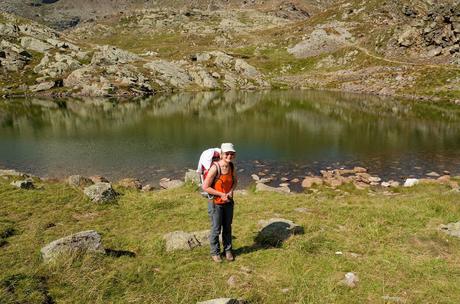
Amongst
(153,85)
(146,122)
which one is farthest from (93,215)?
(153,85)

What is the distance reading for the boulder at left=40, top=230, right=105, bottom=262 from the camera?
12008 mm

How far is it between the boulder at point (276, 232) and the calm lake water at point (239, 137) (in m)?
23.1

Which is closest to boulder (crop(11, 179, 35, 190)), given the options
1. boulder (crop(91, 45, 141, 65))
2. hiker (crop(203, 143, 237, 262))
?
hiker (crop(203, 143, 237, 262))

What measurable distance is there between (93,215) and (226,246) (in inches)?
353

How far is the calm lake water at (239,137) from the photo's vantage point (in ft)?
146

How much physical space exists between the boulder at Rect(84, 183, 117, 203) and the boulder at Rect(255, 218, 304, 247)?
9668 millimetres

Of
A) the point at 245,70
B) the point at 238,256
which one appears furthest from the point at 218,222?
the point at 245,70

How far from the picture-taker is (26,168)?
4375 cm

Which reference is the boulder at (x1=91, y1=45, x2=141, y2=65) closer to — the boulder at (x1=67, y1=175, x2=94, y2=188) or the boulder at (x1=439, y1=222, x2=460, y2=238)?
the boulder at (x1=67, y1=175, x2=94, y2=188)

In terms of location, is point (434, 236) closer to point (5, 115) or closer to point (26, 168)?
point (26, 168)

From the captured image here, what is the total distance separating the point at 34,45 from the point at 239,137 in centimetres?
→ 16055

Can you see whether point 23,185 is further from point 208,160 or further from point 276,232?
point 276,232

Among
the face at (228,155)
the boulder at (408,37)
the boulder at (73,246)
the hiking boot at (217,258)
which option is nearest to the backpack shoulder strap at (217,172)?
the face at (228,155)

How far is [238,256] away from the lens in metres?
13.7
